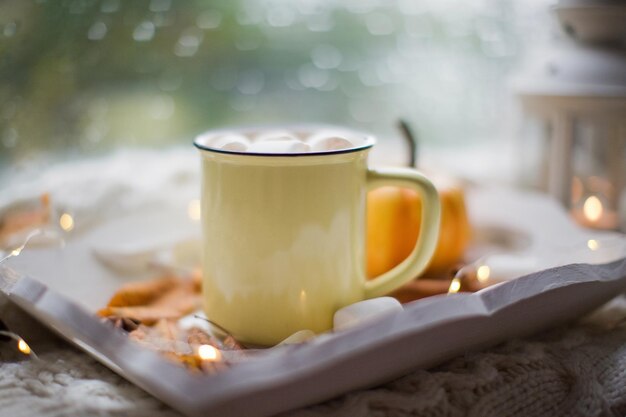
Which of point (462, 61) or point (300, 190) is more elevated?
point (462, 61)

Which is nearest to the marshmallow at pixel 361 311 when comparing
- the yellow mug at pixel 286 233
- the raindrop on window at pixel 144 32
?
the yellow mug at pixel 286 233

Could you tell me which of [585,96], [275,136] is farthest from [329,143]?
[585,96]

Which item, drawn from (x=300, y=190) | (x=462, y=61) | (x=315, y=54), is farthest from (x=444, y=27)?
(x=300, y=190)

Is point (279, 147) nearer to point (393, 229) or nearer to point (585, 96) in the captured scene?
point (393, 229)

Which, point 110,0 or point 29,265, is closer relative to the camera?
point 29,265

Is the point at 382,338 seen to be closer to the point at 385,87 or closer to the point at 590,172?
the point at 590,172

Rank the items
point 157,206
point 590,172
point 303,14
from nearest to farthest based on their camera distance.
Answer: point 157,206, point 590,172, point 303,14
